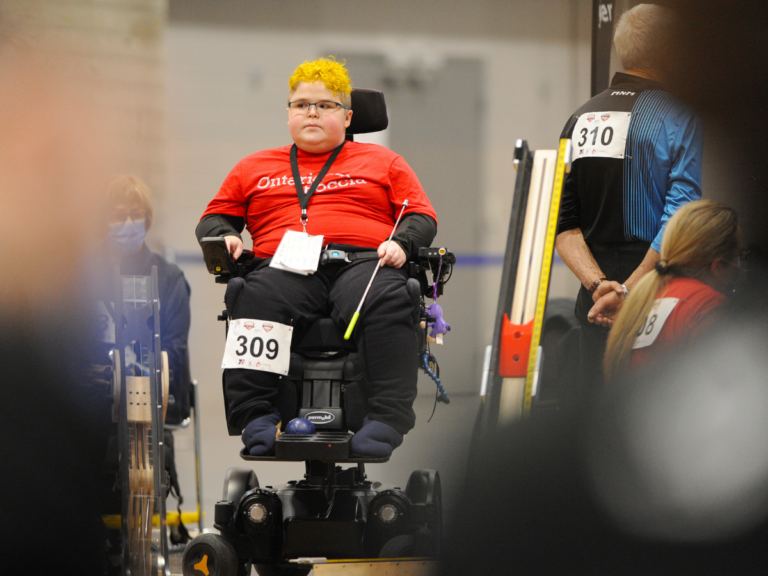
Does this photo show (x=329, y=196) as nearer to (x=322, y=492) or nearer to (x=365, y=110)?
(x=365, y=110)

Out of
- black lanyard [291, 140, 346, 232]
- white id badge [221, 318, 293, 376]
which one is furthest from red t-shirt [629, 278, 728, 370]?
black lanyard [291, 140, 346, 232]

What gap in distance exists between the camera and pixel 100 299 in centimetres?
214

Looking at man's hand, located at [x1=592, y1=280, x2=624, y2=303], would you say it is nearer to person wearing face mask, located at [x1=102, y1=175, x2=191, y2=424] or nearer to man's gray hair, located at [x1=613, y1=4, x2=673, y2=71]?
man's gray hair, located at [x1=613, y1=4, x2=673, y2=71]

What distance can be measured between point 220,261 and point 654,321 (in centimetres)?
113

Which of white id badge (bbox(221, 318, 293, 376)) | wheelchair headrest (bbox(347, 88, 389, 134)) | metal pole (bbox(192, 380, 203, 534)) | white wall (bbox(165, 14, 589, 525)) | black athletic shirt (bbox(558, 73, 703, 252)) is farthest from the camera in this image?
metal pole (bbox(192, 380, 203, 534))

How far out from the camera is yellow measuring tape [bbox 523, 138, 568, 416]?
1.98 metres

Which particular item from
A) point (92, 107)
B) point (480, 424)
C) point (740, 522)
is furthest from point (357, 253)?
point (740, 522)

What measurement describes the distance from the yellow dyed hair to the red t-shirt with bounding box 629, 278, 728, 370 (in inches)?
43.6

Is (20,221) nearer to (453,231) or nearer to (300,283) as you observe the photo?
(300,283)

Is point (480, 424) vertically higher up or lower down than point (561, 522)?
higher up

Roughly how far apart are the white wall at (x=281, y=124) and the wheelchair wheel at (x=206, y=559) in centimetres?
61

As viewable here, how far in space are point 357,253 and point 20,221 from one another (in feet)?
2.82

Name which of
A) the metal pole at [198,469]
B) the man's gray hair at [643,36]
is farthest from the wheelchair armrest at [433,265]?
the metal pole at [198,469]

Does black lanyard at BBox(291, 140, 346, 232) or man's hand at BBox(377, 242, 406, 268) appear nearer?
man's hand at BBox(377, 242, 406, 268)
